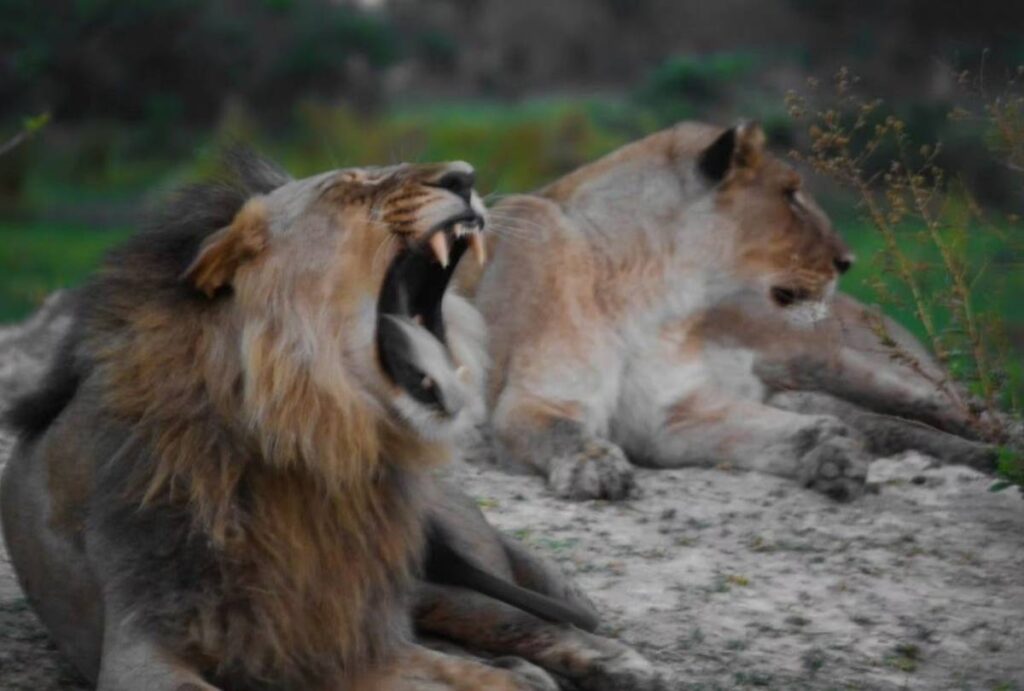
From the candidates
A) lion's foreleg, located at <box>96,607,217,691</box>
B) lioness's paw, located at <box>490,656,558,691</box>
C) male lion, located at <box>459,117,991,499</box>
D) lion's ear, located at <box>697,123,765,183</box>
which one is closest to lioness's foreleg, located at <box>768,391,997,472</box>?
male lion, located at <box>459,117,991,499</box>

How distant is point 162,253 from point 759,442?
8.62 ft

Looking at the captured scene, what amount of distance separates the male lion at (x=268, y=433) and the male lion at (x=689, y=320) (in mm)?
2024

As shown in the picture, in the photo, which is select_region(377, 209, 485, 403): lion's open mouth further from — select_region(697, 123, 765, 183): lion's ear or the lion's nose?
select_region(697, 123, 765, 183): lion's ear

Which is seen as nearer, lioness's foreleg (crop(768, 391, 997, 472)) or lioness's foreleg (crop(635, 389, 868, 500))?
lioness's foreleg (crop(635, 389, 868, 500))

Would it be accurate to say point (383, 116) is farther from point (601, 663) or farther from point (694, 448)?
point (601, 663)

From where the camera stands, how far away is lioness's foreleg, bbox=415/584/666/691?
11.8 feet

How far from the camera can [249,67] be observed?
14141 mm

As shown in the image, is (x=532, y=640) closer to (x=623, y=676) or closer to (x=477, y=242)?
(x=623, y=676)

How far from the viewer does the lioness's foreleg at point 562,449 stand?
16.7 feet

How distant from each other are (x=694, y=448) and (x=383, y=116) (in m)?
7.90

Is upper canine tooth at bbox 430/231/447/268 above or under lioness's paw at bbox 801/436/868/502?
above

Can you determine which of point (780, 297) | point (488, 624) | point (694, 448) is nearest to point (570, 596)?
point (488, 624)

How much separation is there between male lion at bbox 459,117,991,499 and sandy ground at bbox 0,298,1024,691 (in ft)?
0.70

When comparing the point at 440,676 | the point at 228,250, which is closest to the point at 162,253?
the point at 228,250
